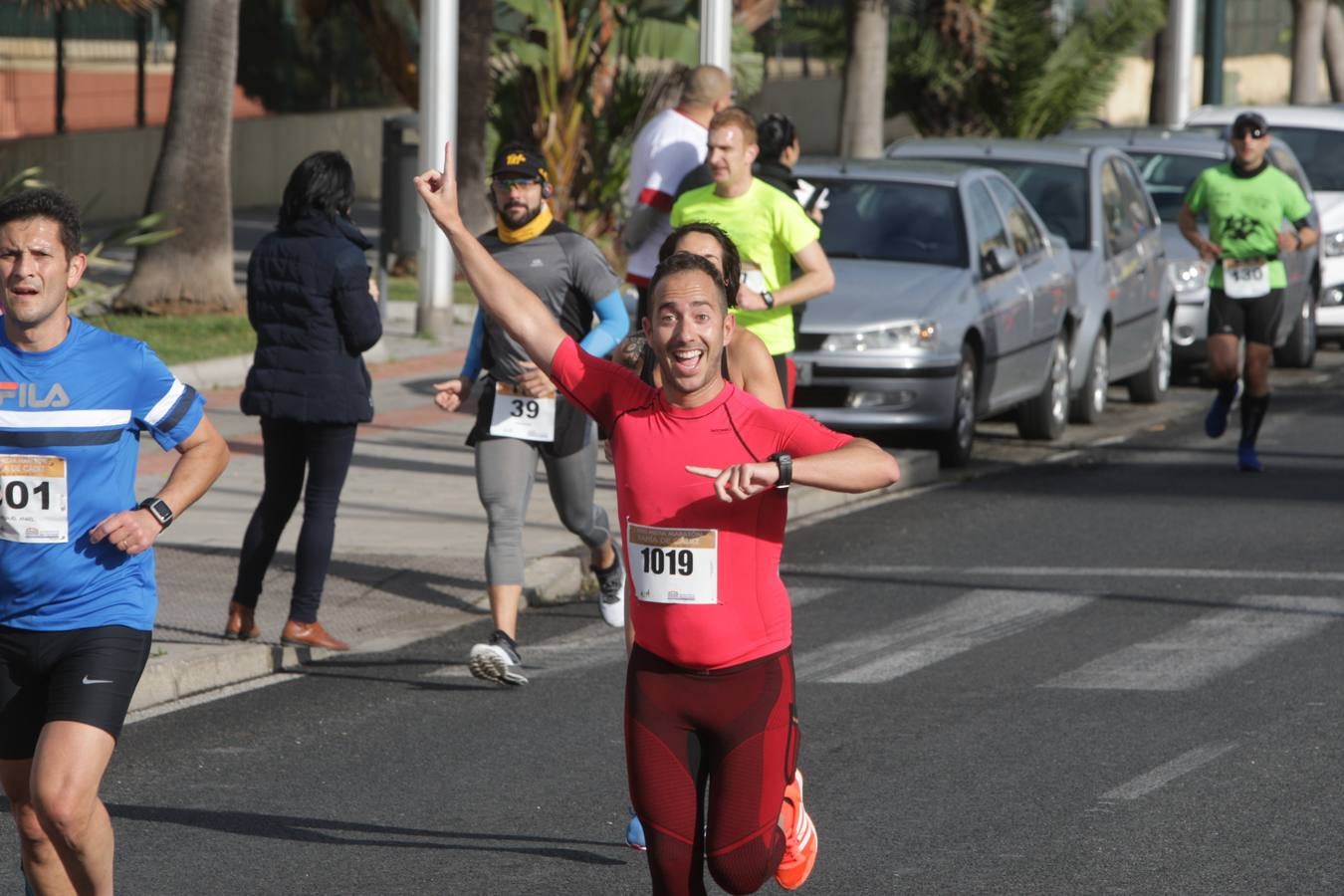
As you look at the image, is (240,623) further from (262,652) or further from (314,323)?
(314,323)

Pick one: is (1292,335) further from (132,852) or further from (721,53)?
(132,852)

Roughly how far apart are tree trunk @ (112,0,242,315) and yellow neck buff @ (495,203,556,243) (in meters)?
10.7

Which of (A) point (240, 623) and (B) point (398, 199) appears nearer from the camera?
(A) point (240, 623)

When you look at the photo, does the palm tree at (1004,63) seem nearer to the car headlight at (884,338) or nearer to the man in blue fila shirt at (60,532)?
the car headlight at (884,338)

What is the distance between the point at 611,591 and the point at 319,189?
2.03 m

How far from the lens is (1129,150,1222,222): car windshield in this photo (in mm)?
19375

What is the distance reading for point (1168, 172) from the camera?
1969 centimetres

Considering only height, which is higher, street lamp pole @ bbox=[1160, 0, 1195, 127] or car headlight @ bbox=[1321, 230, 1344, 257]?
street lamp pole @ bbox=[1160, 0, 1195, 127]

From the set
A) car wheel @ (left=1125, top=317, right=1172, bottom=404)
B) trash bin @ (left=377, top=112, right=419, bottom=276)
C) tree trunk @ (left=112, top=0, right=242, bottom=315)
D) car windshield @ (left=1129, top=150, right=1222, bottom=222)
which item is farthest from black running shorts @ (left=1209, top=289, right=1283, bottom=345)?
tree trunk @ (left=112, top=0, right=242, bottom=315)

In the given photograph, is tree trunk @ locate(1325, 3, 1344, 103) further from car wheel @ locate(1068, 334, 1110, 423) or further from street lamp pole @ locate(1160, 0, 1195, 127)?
car wheel @ locate(1068, 334, 1110, 423)

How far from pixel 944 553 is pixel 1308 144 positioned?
12.1 metres

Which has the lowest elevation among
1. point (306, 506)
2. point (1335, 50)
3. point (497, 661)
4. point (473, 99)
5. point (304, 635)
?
point (304, 635)

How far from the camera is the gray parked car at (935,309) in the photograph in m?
13.3

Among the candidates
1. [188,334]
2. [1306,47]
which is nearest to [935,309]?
[188,334]
